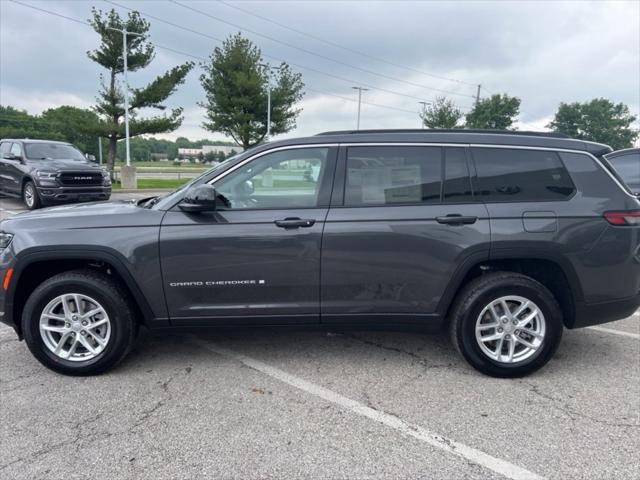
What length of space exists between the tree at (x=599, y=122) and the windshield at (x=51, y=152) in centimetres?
7186

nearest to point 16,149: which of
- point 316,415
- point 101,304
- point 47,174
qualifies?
point 47,174

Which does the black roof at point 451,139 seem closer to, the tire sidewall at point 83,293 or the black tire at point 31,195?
the tire sidewall at point 83,293

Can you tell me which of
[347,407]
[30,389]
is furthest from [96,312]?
[347,407]

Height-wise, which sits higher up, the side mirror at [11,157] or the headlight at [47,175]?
the side mirror at [11,157]

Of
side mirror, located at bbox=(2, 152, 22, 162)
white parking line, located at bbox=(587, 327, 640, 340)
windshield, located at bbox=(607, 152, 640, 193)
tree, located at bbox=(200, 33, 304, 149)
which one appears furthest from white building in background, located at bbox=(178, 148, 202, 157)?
white parking line, located at bbox=(587, 327, 640, 340)

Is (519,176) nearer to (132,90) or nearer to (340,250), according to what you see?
(340,250)

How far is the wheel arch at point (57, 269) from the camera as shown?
10.4ft

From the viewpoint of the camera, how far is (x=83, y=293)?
3.21 m

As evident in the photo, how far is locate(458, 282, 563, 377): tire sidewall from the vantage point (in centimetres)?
324

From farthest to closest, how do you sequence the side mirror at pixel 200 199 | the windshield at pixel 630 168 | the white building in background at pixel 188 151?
the white building in background at pixel 188 151 < the windshield at pixel 630 168 < the side mirror at pixel 200 199

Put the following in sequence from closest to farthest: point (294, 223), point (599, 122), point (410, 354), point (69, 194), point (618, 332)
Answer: point (294, 223) → point (410, 354) → point (618, 332) → point (69, 194) → point (599, 122)

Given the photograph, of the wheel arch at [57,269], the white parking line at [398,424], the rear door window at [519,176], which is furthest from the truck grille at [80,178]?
the rear door window at [519,176]

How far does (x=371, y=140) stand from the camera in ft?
11.0

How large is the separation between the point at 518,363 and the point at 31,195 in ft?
39.7
